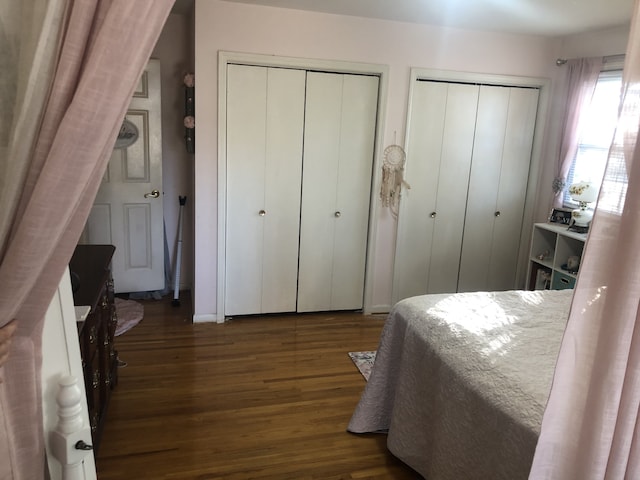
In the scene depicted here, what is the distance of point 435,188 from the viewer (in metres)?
4.16

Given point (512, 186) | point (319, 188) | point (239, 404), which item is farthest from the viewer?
point (512, 186)

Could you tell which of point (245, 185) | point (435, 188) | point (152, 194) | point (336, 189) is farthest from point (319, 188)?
point (152, 194)

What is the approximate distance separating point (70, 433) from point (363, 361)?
8.03 ft

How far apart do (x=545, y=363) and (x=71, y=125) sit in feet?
5.65

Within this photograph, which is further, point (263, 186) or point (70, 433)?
point (263, 186)

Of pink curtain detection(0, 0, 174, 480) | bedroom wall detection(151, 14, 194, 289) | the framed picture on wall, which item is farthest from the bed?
bedroom wall detection(151, 14, 194, 289)

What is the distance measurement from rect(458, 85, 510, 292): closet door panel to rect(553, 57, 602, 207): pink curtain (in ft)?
1.52

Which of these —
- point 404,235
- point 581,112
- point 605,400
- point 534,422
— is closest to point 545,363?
point 534,422

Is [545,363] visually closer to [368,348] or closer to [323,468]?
[323,468]

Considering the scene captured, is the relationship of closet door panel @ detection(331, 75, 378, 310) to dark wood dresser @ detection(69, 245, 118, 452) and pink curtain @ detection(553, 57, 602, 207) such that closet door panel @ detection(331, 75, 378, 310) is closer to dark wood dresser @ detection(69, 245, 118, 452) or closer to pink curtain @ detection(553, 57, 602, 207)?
pink curtain @ detection(553, 57, 602, 207)

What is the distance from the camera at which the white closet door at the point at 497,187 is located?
414 cm

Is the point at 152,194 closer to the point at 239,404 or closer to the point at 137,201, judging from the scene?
the point at 137,201

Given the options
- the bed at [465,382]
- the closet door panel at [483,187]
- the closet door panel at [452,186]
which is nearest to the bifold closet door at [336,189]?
the closet door panel at [452,186]

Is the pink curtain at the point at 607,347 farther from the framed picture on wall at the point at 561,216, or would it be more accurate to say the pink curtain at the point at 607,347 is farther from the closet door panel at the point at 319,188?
the framed picture on wall at the point at 561,216
